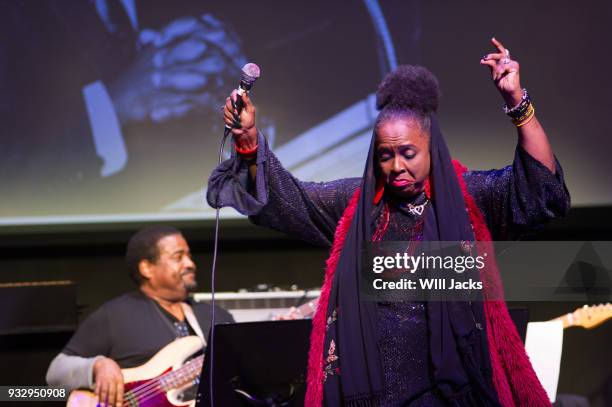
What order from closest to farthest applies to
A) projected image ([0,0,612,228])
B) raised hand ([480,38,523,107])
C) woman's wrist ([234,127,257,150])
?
raised hand ([480,38,523,107])
woman's wrist ([234,127,257,150])
projected image ([0,0,612,228])

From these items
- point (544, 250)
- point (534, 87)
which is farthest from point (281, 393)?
point (534, 87)

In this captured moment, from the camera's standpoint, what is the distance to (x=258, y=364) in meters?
2.51

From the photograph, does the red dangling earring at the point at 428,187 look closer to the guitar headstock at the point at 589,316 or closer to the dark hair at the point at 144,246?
the guitar headstock at the point at 589,316

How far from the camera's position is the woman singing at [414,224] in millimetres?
1898

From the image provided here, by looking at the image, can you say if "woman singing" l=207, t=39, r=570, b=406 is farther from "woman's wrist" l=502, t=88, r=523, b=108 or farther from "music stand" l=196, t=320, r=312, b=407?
"music stand" l=196, t=320, r=312, b=407

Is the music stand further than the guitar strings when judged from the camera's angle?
No

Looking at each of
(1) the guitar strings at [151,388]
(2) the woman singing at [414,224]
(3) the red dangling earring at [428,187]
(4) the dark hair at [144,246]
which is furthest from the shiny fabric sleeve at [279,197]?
(4) the dark hair at [144,246]

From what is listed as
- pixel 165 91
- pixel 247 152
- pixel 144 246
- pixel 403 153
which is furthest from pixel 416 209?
pixel 165 91

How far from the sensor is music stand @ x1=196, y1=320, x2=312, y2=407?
2.44 m

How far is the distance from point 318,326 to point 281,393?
60cm

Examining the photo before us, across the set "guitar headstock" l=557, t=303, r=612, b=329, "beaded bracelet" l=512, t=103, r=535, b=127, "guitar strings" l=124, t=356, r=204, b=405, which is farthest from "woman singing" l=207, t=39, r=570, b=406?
"guitar strings" l=124, t=356, r=204, b=405

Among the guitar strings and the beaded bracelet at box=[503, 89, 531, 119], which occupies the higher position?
the beaded bracelet at box=[503, 89, 531, 119]

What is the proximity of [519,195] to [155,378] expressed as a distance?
2223 millimetres

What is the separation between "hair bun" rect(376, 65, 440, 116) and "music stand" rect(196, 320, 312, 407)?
2.68ft
